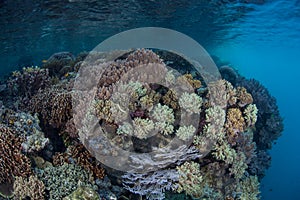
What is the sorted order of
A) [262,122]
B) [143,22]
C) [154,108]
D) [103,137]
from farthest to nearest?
[143,22] < [262,122] < [154,108] < [103,137]

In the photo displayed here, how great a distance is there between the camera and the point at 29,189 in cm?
483

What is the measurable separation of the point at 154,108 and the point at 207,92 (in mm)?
2205

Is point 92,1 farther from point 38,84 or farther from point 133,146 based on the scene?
point 133,146

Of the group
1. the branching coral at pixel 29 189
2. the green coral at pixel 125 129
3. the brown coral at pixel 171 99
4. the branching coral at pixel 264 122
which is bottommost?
the branching coral at pixel 264 122

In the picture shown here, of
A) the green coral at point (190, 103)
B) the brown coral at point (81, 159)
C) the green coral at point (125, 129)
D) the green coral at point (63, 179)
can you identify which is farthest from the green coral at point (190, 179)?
the green coral at point (63, 179)

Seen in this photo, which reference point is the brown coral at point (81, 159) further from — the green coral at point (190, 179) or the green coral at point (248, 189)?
the green coral at point (248, 189)

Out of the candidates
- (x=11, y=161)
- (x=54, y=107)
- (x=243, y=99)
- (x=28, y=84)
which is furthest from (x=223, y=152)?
(x=28, y=84)

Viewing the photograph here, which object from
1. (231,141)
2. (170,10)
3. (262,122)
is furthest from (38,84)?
(170,10)

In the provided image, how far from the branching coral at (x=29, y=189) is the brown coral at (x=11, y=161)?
0.19 meters

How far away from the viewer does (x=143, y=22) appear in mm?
27125

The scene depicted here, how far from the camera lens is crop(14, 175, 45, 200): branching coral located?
4.82 meters

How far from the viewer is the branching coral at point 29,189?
15.8 feet

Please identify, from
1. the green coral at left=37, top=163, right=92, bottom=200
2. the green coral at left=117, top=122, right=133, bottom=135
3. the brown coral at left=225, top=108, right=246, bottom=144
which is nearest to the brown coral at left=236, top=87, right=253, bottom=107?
the brown coral at left=225, top=108, right=246, bottom=144

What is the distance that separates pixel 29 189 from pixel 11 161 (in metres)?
0.80
